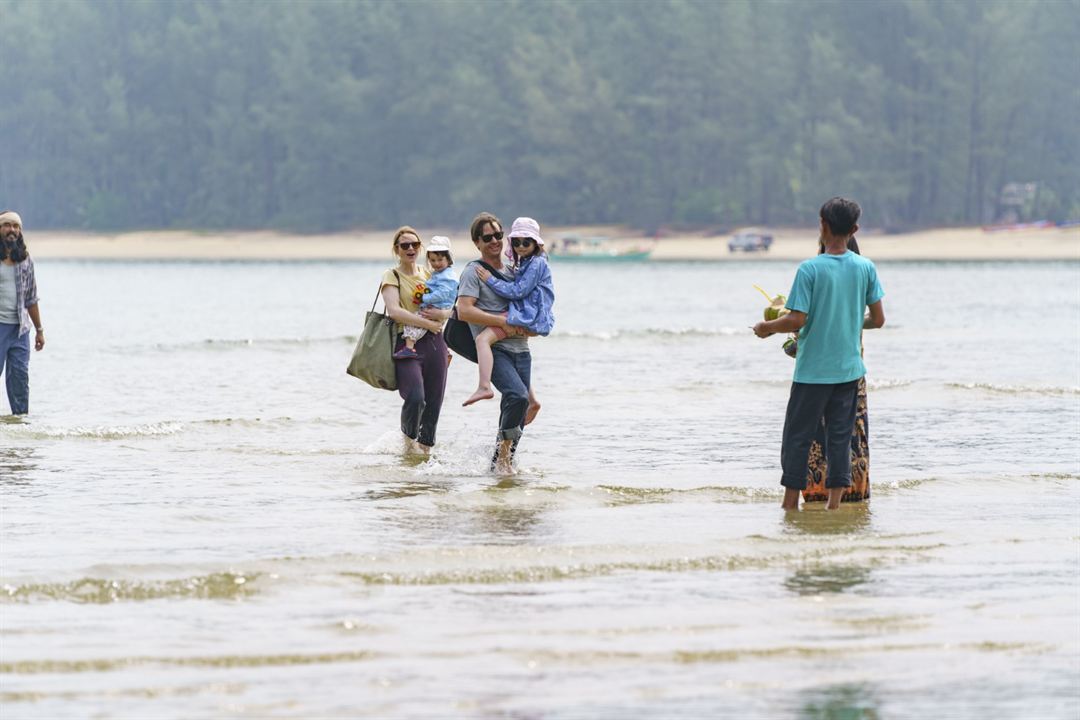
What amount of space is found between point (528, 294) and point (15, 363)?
5551 mm

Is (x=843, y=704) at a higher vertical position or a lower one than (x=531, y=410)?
lower

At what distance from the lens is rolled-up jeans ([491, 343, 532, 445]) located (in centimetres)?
1008

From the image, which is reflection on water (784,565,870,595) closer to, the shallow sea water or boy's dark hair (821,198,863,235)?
the shallow sea water

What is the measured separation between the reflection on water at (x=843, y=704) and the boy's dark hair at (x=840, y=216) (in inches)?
124

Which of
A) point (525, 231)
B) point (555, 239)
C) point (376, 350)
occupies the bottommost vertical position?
point (555, 239)

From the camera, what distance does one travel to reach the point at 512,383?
10.1 metres

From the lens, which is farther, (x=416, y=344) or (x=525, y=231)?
(x=416, y=344)

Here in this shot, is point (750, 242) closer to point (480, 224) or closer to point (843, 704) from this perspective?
point (480, 224)

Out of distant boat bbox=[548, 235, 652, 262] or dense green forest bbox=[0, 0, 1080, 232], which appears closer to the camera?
distant boat bbox=[548, 235, 652, 262]

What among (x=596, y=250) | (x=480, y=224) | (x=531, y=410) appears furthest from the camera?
(x=596, y=250)

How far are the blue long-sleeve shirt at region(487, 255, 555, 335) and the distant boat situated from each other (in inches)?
2760

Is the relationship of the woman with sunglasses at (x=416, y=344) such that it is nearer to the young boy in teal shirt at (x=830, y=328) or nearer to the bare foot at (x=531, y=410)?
the bare foot at (x=531, y=410)

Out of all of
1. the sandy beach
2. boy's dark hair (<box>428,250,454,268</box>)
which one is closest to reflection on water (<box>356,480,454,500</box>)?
boy's dark hair (<box>428,250,454,268</box>)

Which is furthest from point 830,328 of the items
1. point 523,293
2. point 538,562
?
point 523,293
